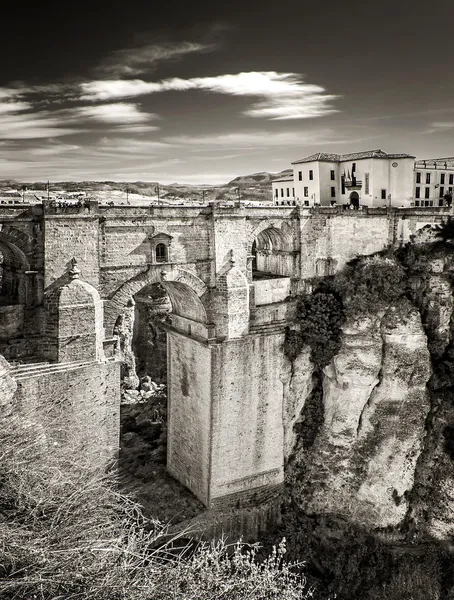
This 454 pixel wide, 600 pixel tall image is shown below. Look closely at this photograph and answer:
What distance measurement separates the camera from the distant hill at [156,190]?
32.0 metres

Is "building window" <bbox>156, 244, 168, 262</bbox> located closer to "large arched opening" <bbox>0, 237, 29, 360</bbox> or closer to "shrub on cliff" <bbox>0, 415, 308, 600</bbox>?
"large arched opening" <bbox>0, 237, 29, 360</bbox>

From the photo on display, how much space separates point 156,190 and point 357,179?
11850 millimetres

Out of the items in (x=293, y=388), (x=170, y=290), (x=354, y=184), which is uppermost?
(x=354, y=184)

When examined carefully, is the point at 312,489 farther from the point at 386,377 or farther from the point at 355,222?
the point at 355,222

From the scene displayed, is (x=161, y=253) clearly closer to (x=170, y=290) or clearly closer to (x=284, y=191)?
(x=170, y=290)

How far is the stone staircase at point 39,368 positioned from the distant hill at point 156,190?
505 inches

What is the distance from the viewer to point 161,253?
17797 millimetres

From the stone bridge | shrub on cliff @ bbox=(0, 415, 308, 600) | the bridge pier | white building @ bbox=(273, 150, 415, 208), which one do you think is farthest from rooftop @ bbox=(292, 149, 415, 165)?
shrub on cliff @ bbox=(0, 415, 308, 600)

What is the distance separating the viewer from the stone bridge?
15219 millimetres

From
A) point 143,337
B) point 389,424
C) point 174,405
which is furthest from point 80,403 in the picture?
point 143,337

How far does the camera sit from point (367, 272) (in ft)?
71.2

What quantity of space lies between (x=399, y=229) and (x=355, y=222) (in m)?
2.22

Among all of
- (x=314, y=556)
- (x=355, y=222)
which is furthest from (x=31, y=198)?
(x=314, y=556)

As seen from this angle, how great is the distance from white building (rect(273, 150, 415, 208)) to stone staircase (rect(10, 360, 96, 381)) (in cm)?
1794
